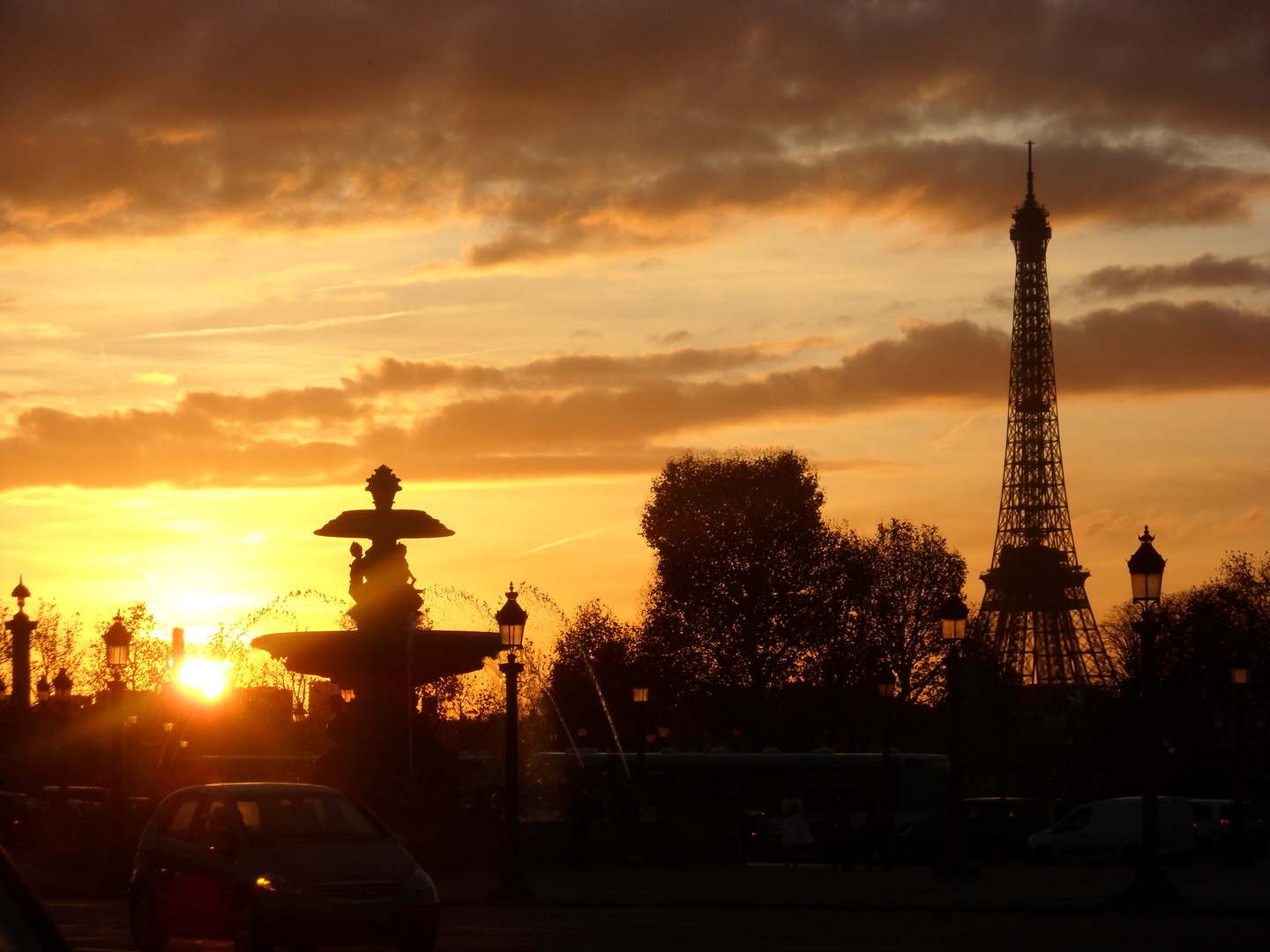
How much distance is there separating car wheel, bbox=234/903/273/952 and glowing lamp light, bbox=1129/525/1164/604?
1302 cm

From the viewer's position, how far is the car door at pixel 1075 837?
38.9 metres

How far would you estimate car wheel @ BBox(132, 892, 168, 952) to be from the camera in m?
15.8

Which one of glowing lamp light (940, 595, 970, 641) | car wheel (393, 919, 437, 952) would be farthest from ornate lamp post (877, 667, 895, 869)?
car wheel (393, 919, 437, 952)

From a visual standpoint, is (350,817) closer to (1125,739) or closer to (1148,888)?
(1148,888)

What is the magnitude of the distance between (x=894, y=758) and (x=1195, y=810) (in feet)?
38.3

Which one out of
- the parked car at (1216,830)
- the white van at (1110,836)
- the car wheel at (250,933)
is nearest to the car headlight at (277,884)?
the car wheel at (250,933)

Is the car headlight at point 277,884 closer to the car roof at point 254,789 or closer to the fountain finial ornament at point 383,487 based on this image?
the car roof at point 254,789

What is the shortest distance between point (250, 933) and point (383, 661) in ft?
56.0

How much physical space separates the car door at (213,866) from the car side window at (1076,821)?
1070 inches

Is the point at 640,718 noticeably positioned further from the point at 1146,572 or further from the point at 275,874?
the point at 275,874

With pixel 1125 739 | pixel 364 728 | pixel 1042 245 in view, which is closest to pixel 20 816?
pixel 364 728

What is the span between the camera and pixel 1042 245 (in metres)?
124

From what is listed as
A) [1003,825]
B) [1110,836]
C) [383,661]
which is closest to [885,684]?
[1110,836]

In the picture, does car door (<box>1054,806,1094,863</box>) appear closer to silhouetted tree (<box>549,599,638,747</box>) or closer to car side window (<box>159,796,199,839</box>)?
car side window (<box>159,796,199,839</box>)
